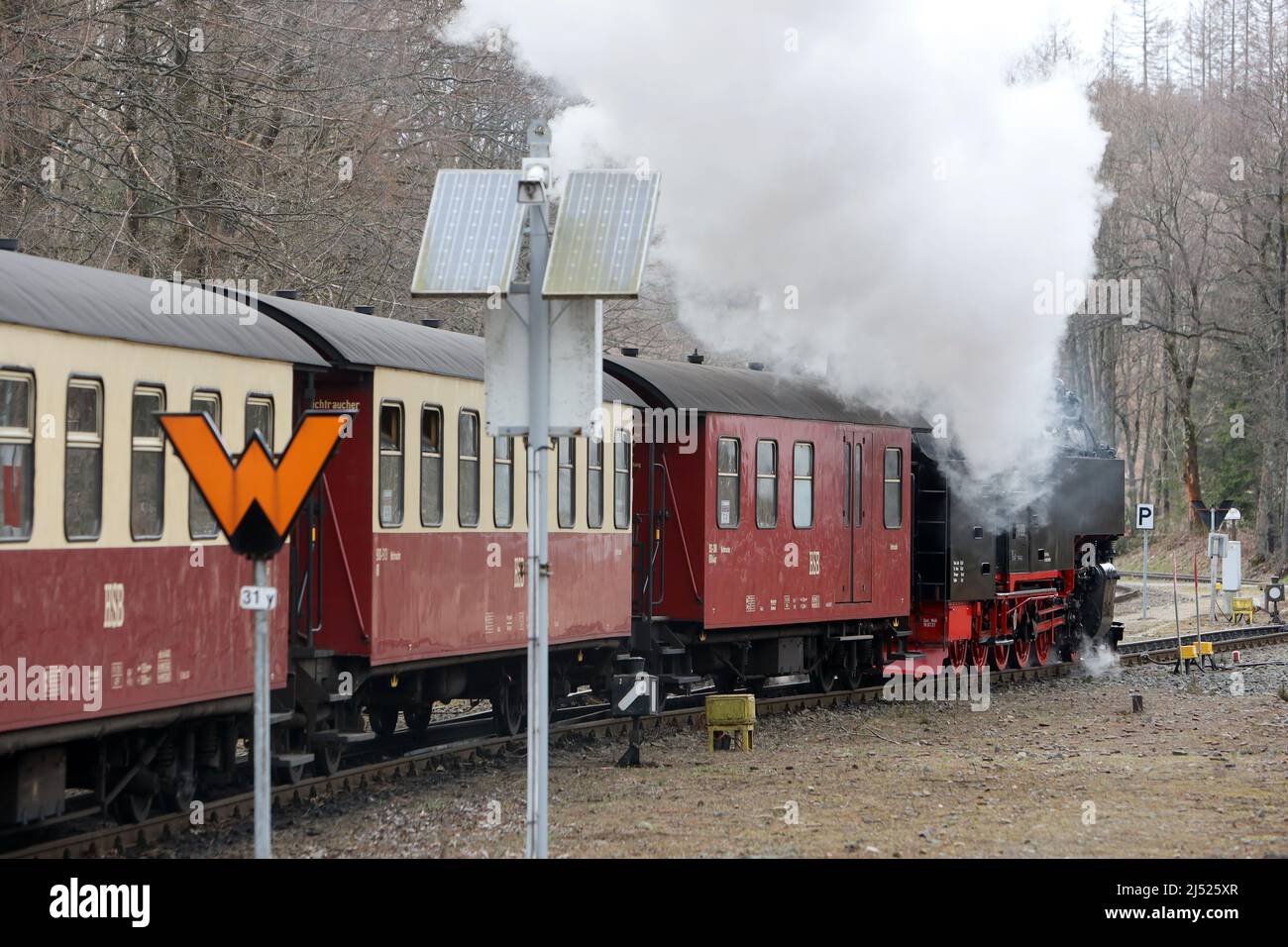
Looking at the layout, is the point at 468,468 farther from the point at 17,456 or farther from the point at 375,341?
the point at 17,456

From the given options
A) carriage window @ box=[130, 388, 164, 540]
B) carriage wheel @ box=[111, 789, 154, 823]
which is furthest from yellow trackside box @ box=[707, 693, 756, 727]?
carriage window @ box=[130, 388, 164, 540]

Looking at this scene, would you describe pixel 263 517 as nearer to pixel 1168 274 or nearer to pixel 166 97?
pixel 166 97

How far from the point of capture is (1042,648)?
85.6ft

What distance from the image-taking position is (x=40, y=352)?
31.1ft

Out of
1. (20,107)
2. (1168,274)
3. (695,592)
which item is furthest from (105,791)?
(1168,274)

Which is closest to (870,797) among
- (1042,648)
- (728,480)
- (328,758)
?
(328,758)

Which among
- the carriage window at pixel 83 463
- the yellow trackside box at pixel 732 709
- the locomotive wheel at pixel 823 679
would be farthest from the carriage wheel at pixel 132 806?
the locomotive wheel at pixel 823 679

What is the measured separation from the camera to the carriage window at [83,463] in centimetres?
976

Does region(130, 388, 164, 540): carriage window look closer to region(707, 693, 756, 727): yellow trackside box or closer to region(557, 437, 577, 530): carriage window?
region(557, 437, 577, 530): carriage window

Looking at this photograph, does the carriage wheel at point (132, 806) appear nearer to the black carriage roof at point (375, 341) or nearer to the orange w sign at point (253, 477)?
the black carriage roof at point (375, 341)

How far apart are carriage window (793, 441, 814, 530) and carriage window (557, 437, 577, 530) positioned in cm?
394

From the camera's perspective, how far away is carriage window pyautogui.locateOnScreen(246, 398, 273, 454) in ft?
38.0

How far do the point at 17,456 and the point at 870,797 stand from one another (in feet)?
22.5
